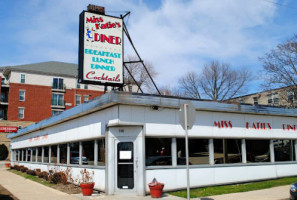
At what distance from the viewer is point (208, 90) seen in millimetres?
47594

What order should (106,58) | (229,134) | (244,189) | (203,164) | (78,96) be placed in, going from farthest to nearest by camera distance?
(78,96)
(106,58)
(229,134)
(203,164)
(244,189)

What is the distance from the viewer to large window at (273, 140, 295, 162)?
15862 millimetres

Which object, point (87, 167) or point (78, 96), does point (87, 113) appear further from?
point (78, 96)

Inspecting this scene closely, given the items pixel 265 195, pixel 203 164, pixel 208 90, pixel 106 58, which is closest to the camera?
pixel 265 195

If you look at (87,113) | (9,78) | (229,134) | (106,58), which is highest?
(9,78)

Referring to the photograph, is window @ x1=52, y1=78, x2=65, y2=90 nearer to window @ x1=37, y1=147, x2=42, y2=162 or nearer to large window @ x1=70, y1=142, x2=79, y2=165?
window @ x1=37, y1=147, x2=42, y2=162

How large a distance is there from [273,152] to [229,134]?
129 inches

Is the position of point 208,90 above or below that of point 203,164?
above

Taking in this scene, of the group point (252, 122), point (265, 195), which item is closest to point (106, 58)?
point (252, 122)

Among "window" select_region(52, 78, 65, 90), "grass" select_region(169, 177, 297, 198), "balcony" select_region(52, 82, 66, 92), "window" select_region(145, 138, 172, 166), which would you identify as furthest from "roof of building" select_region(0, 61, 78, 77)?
"grass" select_region(169, 177, 297, 198)

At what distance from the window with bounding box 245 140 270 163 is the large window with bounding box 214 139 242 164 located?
624 millimetres

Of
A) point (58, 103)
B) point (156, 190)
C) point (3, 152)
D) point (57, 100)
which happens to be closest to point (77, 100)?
point (58, 103)

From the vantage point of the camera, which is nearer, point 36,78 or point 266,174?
point 266,174

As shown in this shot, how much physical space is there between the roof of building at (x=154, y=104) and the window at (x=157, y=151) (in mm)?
1470
